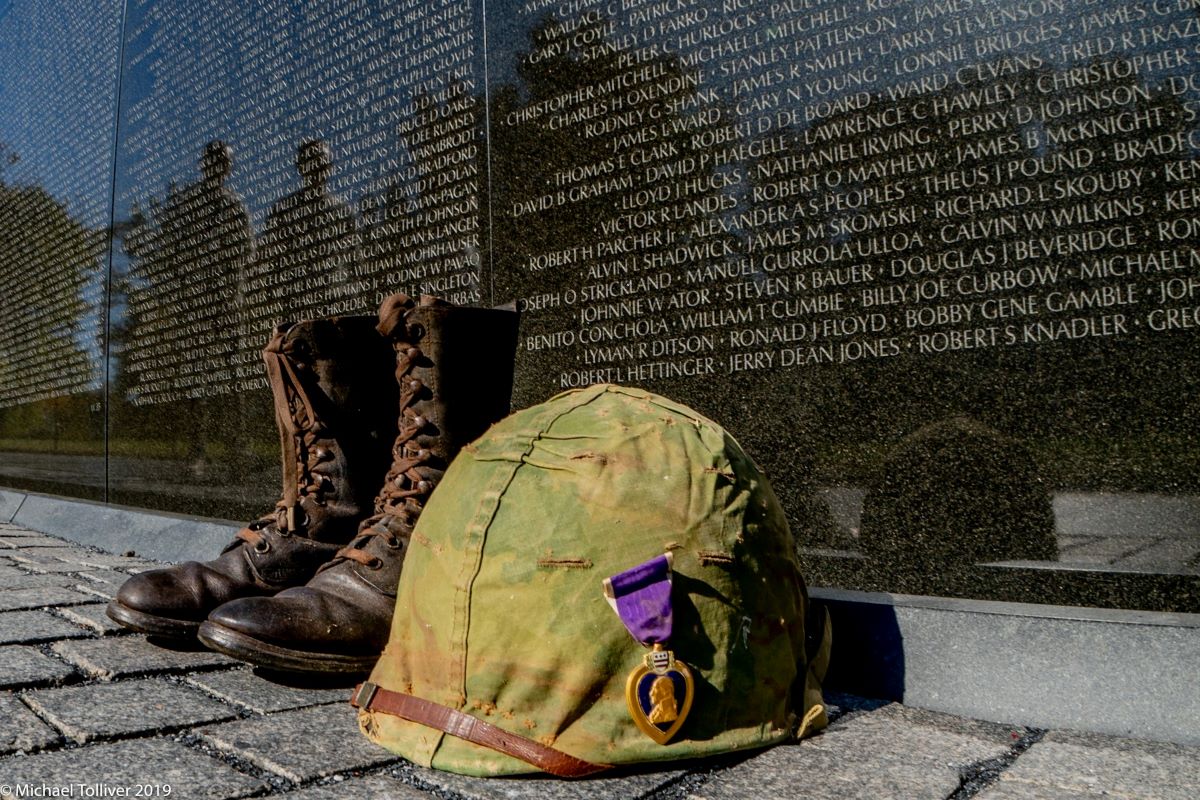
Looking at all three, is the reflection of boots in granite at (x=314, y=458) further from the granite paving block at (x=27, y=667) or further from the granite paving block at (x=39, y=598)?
the granite paving block at (x=39, y=598)

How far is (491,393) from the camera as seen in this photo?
2.23m

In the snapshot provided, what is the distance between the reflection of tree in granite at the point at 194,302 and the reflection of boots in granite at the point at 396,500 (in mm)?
3070

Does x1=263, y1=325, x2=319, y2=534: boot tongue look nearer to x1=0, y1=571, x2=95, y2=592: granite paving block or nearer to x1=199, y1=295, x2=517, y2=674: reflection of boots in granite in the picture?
x1=199, y1=295, x2=517, y2=674: reflection of boots in granite

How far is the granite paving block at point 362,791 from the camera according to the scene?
1.33 metres

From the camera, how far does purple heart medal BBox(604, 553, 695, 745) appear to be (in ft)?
4.57

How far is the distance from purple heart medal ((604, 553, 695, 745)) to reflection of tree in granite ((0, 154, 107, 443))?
20.5ft

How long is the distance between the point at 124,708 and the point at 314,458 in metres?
0.84

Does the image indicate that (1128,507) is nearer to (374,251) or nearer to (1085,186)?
(1085,186)

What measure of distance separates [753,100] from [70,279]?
246 inches

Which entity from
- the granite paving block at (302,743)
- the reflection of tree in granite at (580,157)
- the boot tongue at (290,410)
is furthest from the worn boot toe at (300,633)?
the reflection of tree in granite at (580,157)

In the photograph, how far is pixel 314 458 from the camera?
246cm

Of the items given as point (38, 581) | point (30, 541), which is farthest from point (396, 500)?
point (30, 541)

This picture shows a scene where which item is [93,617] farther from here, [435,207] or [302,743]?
[435,207]

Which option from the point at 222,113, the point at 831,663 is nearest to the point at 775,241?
the point at 831,663
